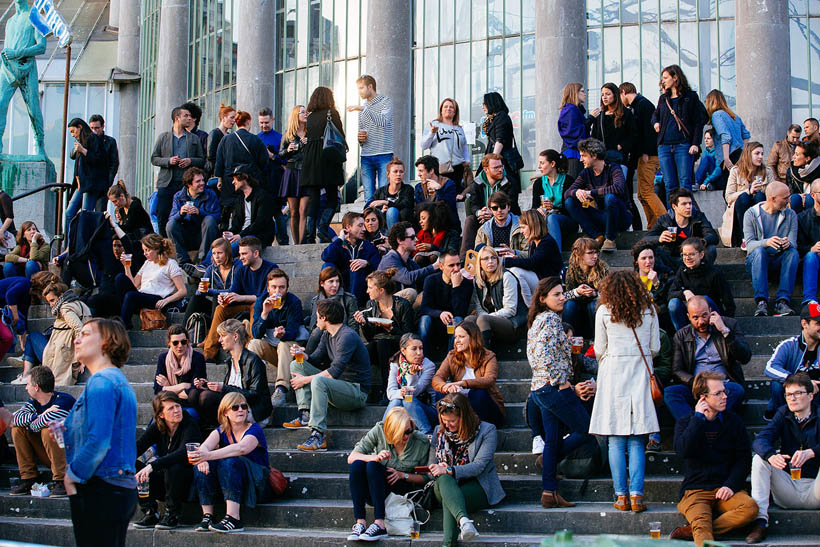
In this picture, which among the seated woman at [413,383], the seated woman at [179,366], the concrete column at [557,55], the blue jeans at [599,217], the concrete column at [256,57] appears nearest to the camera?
the seated woman at [413,383]

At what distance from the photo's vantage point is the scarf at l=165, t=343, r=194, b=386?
Answer: 11609mm

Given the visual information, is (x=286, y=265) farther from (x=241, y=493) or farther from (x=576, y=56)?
(x=576, y=56)

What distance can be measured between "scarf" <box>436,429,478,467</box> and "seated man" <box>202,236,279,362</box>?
11.8 feet

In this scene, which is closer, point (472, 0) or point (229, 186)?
point (229, 186)

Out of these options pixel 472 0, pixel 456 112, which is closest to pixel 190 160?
pixel 456 112

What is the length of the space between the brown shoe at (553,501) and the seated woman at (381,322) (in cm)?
254

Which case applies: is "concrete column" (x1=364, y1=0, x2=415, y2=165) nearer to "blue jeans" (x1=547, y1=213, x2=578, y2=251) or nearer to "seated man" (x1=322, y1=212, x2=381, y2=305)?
"blue jeans" (x1=547, y1=213, x2=578, y2=251)

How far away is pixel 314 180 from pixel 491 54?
34.6 ft

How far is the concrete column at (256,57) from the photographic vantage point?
23828 millimetres

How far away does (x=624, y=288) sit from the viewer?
32.9ft

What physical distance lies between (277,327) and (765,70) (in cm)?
1029

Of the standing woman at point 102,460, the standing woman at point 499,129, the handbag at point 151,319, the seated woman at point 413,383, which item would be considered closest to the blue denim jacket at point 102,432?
the standing woman at point 102,460

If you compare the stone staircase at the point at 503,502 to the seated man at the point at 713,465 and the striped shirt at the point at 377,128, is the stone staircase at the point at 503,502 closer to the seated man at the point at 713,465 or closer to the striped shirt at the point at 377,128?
the seated man at the point at 713,465

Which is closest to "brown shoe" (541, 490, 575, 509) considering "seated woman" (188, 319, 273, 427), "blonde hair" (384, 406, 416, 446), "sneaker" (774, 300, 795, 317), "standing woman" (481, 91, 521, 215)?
"blonde hair" (384, 406, 416, 446)
